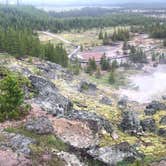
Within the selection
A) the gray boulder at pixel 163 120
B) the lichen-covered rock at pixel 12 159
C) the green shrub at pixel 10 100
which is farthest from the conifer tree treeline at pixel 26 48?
the lichen-covered rock at pixel 12 159

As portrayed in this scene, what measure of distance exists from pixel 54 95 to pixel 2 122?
1293 centimetres

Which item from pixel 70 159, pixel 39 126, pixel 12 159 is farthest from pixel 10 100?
pixel 70 159

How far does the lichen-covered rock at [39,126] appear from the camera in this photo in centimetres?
3481

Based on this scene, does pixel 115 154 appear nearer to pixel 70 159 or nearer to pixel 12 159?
pixel 70 159

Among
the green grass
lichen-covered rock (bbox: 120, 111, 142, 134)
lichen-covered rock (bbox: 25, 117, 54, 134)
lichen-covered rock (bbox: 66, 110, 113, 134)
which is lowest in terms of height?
the green grass

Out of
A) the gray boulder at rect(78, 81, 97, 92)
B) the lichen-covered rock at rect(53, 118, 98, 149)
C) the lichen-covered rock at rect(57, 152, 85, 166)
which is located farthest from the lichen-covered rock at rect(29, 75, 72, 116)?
the gray boulder at rect(78, 81, 97, 92)

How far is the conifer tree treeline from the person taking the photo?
8006cm

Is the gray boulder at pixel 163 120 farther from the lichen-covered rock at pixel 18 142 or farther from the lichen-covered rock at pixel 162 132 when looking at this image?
the lichen-covered rock at pixel 18 142

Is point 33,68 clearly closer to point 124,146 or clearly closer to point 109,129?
point 109,129

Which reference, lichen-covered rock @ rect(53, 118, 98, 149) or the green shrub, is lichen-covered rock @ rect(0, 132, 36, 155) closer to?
the green shrub

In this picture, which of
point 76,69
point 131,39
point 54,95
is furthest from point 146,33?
point 54,95

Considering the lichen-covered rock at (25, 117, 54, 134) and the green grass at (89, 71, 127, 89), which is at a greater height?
the lichen-covered rock at (25, 117, 54, 134)

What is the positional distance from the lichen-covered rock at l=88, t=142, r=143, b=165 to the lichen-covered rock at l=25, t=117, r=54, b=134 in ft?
13.3

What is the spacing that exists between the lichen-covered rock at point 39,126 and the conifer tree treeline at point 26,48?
148 feet
